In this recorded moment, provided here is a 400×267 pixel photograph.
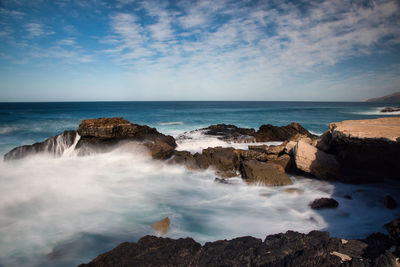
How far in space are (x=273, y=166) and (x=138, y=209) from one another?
4.49 meters

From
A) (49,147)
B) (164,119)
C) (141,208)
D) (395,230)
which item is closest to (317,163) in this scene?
(395,230)

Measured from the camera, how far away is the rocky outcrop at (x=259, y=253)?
9.41ft

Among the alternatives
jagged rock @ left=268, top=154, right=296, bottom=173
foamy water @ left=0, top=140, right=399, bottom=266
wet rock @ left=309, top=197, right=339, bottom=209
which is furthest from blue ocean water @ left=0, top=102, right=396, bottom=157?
wet rock @ left=309, top=197, right=339, bottom=209

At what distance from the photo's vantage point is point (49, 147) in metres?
10.0

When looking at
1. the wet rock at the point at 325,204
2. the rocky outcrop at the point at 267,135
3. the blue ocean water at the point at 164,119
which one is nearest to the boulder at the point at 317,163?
the wet rock at the point at 325,204

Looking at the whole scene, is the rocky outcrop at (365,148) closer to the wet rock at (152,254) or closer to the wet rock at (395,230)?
the wet rock at (395,230)

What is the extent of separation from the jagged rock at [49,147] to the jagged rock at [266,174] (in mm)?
8515

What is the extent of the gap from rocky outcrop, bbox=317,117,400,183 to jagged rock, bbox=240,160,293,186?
1.85 metres

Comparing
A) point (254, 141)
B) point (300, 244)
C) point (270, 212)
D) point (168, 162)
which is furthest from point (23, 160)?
point (254, 141)

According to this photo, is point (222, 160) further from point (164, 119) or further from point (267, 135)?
point (164, 119)

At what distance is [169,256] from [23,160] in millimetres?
9582

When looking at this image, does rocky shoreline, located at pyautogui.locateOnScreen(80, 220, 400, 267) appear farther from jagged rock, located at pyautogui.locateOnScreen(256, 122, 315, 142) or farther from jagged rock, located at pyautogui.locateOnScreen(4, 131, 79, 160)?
jagged rock, located at pyautogui.locateOnScreen(256, 122, 315, 142)

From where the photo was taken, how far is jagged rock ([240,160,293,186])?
23.1 ft

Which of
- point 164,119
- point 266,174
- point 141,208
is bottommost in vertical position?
point 141,208
